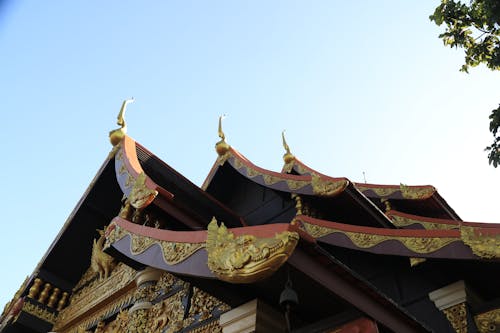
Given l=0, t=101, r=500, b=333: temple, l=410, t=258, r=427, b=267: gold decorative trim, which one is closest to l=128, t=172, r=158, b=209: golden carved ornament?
l=0, t=101, r=500, b=333: temple

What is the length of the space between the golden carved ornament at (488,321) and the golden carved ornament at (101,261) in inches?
→ 169

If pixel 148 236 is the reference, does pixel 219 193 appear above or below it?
above

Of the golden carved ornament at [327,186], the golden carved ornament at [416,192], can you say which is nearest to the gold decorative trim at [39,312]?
the golden carved ornament at [327,186]

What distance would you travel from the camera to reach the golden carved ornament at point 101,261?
5.88 meters

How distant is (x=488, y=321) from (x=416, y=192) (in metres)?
3.19

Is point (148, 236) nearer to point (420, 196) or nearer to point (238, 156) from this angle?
point (238, 156)

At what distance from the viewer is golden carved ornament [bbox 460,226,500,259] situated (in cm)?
395

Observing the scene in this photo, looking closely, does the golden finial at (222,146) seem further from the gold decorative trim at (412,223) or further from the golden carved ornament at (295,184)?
the gold decorative trim at (412,223)

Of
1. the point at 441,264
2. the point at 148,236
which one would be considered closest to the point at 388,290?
the point at 441,264

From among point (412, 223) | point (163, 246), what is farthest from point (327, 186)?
→ point (163, 246)

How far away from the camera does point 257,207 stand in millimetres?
7301

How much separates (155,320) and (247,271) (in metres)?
2.08

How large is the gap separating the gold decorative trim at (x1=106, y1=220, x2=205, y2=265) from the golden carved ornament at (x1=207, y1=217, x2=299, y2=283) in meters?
0.37

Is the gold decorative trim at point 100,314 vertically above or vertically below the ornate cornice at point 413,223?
below
